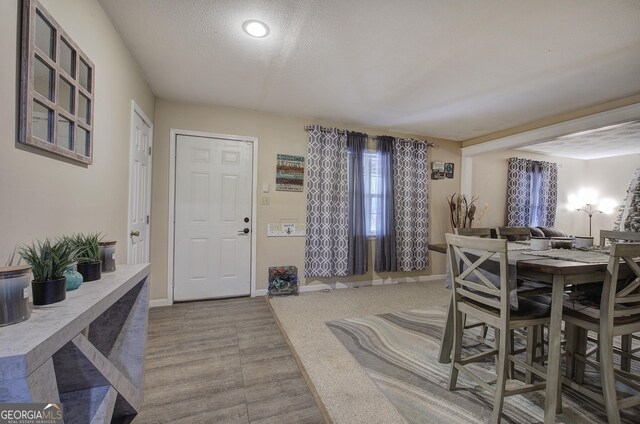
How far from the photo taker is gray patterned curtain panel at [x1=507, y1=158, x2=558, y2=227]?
514 centimetres

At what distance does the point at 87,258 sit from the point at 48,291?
0.36 m

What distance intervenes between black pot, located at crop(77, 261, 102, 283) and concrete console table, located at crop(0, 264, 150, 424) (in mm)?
32

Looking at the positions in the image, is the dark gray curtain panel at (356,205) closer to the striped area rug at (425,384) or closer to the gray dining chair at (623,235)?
the striped area rug at (425,384)

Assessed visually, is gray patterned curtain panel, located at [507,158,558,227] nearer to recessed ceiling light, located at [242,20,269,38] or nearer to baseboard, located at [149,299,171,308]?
recessed ceiling light, located at [242,20,269,38]

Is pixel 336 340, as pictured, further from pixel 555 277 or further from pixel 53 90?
pixel 53 90

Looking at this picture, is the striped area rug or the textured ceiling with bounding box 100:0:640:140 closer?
the striped area rug

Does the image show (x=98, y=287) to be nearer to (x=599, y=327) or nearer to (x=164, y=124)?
(x=599, y=327)

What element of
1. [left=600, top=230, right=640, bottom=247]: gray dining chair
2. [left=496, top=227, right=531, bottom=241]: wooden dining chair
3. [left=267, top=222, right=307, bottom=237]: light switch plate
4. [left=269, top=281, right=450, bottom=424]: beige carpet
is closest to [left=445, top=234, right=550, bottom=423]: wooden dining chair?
[left=269, top=281, right=450, bottom=424]: beige carpet

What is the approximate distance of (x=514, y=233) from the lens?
9.17ft

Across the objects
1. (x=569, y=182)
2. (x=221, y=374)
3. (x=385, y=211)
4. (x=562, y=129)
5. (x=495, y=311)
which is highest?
(x=562, y=129)

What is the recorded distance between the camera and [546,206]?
555cm

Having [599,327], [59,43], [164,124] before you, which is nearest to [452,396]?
[599,327]

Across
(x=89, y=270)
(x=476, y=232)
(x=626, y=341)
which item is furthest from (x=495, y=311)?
(x=89, y=270)

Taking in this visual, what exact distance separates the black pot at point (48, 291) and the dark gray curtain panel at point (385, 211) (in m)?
3.60
